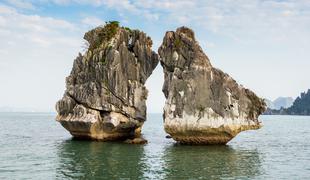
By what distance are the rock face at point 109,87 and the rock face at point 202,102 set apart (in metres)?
7.00

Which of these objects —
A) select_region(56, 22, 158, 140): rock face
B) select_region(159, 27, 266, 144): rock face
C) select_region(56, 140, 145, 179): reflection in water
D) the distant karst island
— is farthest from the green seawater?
select_region(56, 22, 158, 140): rock face

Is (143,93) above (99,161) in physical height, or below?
above

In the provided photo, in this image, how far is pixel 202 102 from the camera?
49531mm

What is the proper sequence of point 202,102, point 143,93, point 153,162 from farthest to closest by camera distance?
point 143,93
point 202,102
point 153,162

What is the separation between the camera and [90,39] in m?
60.1

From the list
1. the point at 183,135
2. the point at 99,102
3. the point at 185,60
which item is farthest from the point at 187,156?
the point at 99,102

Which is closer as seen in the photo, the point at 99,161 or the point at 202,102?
the point at 99,161

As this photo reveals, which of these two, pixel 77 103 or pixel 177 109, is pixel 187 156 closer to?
pixel 177 109

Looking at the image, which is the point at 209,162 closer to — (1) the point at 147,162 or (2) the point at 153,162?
(2) the point at 153,162

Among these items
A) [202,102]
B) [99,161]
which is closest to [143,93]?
[202,102]

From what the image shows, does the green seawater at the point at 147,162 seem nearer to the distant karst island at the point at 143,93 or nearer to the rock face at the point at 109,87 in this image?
the distant karst island at the point at 143,93

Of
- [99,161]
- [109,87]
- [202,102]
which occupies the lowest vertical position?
[99,161]

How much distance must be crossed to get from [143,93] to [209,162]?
22.0m

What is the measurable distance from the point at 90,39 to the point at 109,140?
591 inches
